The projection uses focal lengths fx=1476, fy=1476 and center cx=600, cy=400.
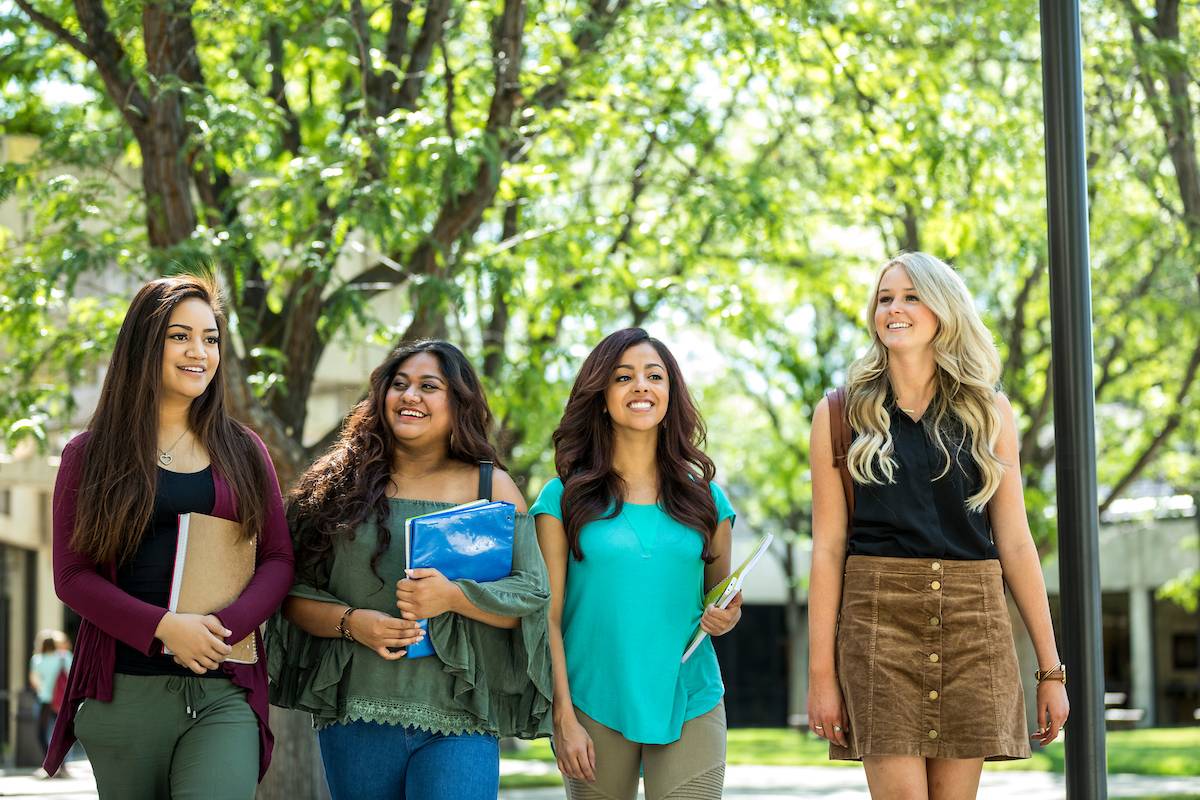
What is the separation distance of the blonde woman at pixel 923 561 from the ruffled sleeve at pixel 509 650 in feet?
2.85

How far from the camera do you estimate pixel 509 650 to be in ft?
15.7

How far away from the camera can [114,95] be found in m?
8.87

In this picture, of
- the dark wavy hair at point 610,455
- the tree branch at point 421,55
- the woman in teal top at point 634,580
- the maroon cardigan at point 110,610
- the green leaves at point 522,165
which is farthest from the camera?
the tree branch at point 421,55

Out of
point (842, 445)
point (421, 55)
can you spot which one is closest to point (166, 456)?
point (842, 445)

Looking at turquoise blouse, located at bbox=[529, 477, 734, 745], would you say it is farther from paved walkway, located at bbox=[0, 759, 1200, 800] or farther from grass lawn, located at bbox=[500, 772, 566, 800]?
grass lawn, located at bbox=[500, 772, 566, 800]

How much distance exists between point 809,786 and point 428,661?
11.1 meters

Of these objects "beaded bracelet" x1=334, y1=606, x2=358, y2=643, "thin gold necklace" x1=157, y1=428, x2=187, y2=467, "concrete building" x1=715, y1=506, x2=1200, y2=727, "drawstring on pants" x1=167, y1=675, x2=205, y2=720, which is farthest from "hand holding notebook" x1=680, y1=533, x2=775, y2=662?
"concrete building" x1=715, y1=506, x2=1200, y2=727

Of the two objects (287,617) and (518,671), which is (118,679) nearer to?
(287,617)

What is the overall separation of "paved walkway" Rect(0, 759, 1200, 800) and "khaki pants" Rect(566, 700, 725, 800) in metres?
8.39

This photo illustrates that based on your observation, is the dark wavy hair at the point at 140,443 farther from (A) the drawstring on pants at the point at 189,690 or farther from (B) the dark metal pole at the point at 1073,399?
(B) the dark metal pole at the point at 1073,399

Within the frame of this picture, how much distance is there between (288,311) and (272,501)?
626 cm

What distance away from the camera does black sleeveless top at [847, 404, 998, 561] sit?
460 cm

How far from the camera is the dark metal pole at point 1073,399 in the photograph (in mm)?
4535

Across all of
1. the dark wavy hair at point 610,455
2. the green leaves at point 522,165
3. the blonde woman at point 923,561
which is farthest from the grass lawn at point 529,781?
the blonde woman at point 923,561
